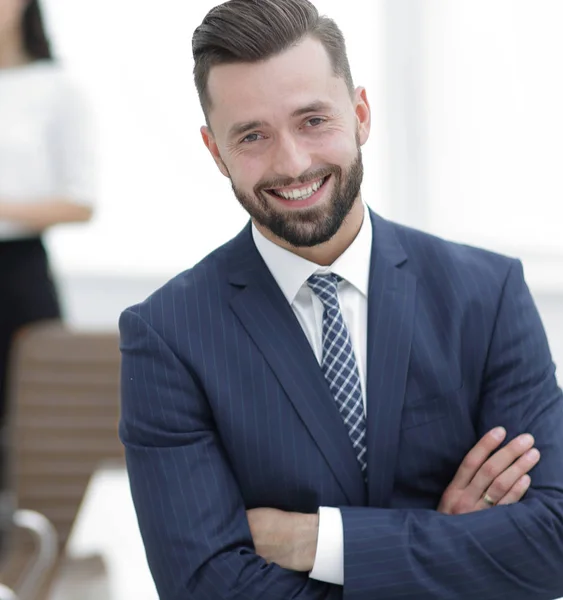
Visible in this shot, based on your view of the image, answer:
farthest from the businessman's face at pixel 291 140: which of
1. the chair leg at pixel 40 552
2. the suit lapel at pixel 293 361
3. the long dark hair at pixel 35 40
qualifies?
the long dark hair at pixel 35 40

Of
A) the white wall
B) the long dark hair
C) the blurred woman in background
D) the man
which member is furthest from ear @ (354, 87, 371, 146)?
the white wall

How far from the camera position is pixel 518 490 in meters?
1.64

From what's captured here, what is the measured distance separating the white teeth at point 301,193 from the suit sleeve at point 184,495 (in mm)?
292

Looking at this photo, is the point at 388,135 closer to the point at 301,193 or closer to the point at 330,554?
the point at 301,193

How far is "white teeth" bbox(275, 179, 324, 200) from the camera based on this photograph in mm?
1579

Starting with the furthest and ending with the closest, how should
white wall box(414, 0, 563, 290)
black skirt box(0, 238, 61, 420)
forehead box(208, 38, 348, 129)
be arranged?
white wall box(414, 0, 563, 290) → black skirt box(0, 238, 61, 420) → forehead box(208, 38, 348, 129)

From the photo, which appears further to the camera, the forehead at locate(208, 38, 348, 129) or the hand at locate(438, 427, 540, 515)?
the hand at locate(438, 427, 540, 515)

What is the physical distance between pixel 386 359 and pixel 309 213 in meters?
0.26

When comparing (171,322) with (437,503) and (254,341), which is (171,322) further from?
(437,503)

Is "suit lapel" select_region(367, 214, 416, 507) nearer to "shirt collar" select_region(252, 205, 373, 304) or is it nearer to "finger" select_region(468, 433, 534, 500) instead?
"shirt collar" select_region(252, 205, 373, 304)

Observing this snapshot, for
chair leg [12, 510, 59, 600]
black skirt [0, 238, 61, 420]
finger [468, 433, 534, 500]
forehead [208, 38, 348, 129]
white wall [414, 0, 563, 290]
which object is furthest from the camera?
white wall [414, 0, 563, 290]

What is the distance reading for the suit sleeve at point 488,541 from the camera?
1.57 meters

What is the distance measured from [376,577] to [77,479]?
149cm

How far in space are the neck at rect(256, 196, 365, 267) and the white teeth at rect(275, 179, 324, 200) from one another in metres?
0.10
